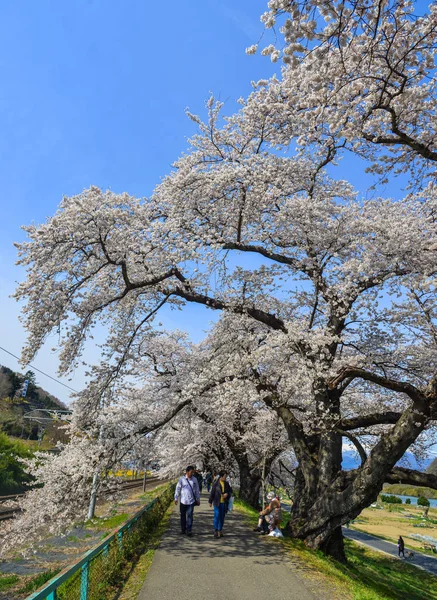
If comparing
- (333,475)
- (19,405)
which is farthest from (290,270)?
(19,405)

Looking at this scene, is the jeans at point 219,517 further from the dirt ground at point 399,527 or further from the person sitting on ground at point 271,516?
the dirt ground at point 399,527

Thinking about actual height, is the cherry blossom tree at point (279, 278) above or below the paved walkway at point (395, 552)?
above

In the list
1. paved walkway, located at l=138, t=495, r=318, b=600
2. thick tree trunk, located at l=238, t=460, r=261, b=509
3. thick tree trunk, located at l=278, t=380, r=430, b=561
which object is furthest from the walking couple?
thick tree trunk, located at l=238, t=460, r=261, b=509

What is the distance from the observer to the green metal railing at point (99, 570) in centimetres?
385

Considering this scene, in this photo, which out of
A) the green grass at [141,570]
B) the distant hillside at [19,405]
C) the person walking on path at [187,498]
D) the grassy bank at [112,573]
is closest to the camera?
the grassy bank at [112,573]

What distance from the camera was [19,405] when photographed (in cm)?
6366

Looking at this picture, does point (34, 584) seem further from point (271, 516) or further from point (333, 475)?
point (333, 475)

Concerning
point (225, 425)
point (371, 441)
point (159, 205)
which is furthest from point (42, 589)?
point (225, 425)

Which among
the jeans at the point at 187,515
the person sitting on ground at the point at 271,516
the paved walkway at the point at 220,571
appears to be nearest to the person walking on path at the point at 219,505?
the paved walkway at the point at 220,571

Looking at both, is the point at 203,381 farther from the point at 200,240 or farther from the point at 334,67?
the point at 334,67

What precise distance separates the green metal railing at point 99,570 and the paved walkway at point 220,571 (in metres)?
0.55

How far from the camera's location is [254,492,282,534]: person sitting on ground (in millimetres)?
9938

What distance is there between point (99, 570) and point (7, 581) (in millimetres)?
6813

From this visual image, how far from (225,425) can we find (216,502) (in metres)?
12.5
